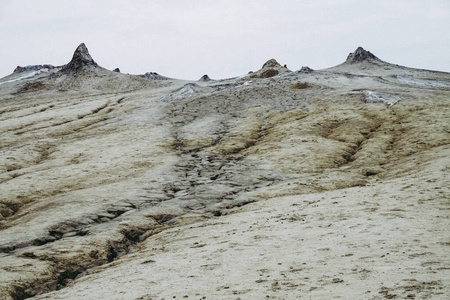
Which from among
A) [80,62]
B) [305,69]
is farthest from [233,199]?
[80,62]

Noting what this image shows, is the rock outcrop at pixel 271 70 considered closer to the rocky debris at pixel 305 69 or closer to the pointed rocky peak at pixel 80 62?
the rocky debris at pixel 305 69

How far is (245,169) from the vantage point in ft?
56.0

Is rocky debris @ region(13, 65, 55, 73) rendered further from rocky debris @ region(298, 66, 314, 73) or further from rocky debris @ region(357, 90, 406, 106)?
rocky debris @ region(357, 90, 406, 106)

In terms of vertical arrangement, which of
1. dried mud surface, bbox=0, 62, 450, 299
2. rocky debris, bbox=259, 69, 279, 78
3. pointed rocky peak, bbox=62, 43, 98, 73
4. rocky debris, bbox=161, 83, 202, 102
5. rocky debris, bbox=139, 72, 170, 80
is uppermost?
pointed rocky peak, bbox=62, 43, 98, 73

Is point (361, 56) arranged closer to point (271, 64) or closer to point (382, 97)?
point (271, 64)

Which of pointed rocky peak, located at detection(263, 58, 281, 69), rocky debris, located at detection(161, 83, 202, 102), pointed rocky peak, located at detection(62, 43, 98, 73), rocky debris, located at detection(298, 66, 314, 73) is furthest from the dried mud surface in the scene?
pointed rocky peak, located at detection(263, 58, 281, 69)

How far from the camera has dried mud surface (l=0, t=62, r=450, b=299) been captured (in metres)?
6.61

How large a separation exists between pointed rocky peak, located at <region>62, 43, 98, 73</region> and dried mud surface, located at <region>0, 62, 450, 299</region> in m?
25.5

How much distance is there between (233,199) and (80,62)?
A: 49702 mm

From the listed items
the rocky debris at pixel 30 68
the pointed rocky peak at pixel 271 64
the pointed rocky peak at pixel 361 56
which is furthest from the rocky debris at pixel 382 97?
the rocky debris at pixel 30 68

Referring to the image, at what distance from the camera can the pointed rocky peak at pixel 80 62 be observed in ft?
182

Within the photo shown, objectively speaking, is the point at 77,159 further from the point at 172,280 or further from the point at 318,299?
the point at 318,299

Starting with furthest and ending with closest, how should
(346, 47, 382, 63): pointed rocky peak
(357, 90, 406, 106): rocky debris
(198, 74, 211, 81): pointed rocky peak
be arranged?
(198, 74, 211, 81): pointed rocky peak < (346, 47, 382, 63): pointed rocky peak < (357, 90, 406, 106): rocky debris

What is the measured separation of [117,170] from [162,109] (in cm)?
1369
